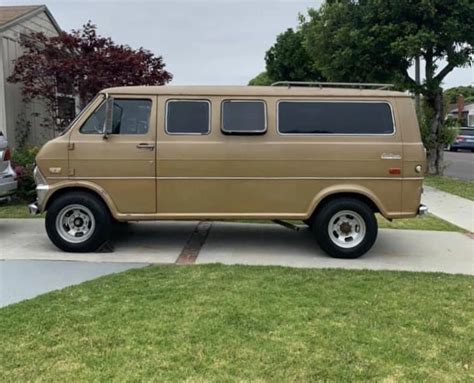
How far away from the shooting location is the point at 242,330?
442 cm

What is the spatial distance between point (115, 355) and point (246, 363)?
96cm

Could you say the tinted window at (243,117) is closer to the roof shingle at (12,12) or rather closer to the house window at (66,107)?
the house window at (66,107)

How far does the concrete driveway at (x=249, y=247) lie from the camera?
6902 millimetres

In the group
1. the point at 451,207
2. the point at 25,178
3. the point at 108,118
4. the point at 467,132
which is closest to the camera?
the point at 108,118

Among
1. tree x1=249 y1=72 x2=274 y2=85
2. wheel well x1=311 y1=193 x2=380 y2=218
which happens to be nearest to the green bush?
wheel well x1=311 y1=193 x2=380 y2=218

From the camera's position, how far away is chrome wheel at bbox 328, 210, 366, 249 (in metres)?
7.15

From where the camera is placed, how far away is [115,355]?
3.92 meters

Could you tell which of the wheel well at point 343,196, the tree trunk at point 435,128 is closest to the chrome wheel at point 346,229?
the wheel well at point 343,196

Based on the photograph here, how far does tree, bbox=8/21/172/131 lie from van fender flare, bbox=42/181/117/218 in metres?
6.75

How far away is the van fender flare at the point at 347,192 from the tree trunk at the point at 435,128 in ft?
38.1

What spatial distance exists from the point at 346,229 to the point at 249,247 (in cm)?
141

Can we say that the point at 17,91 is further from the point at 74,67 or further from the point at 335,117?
the point at 335,117

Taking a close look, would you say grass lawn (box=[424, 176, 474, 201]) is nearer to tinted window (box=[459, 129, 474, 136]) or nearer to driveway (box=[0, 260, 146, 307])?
driveway (box=[0, 260, 146, 307])

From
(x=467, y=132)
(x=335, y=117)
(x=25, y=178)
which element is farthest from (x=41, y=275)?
(x=467, y=132)
